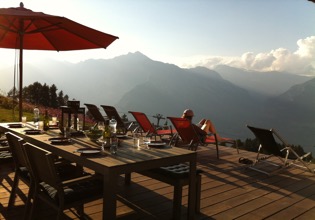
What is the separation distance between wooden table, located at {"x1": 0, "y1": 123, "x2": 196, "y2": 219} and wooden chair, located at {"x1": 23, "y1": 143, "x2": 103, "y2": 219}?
18 cm

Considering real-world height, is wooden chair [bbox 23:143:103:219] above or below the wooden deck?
above

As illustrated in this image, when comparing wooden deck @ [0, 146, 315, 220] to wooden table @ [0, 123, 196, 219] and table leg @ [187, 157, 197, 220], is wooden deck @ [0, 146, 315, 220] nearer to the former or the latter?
table leg @ [187, 157, 197, 220]

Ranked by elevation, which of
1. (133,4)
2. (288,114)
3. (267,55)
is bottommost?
(288,114)

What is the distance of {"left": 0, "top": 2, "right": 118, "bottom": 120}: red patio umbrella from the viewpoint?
491 centimetres

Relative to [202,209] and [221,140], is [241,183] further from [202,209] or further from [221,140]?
[221,140]

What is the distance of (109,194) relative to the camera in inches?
86.0

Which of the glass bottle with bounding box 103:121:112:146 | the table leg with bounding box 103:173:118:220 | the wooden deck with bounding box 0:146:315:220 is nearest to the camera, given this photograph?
the table leg with bounding box 103:173:118:220

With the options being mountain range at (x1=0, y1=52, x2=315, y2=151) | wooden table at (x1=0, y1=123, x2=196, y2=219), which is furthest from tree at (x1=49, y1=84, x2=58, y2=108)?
mountain range at (x1=0, y1=52, x2=315, y2=151)

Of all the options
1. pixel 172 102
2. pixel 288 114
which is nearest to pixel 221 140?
pixel 288 114

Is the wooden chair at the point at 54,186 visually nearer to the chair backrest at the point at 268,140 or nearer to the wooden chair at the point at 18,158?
the wooden chair at the point at 18,158

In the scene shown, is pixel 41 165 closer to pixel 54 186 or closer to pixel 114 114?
pixel 54 186

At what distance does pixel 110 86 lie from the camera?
139 metres

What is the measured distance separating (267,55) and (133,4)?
323ft

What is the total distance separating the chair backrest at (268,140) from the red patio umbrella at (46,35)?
2.93 m
